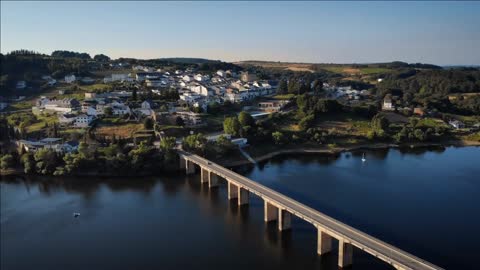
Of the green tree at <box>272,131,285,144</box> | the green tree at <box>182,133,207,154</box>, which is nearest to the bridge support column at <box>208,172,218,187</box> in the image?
the green tree at <box>182,133,207,154</box>

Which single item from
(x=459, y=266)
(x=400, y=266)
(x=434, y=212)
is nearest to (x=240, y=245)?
(x=400, y=266)

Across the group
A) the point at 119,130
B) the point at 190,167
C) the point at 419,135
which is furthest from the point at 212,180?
the point at 419,135

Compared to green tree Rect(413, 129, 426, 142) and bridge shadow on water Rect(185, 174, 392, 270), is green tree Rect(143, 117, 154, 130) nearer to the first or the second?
bridge shadow on water Rect(185, 174, 392, 270)

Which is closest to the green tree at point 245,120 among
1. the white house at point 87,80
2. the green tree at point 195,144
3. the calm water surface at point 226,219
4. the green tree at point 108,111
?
the green tree at point 195,144

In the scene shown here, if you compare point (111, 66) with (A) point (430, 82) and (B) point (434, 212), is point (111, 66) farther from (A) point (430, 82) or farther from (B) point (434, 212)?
(B) point (434, 212)

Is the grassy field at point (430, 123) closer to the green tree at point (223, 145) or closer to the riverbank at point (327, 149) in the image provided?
the riverbank at point (327, 149)

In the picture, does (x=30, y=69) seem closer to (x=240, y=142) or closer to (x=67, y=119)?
(x=67, y=119)
